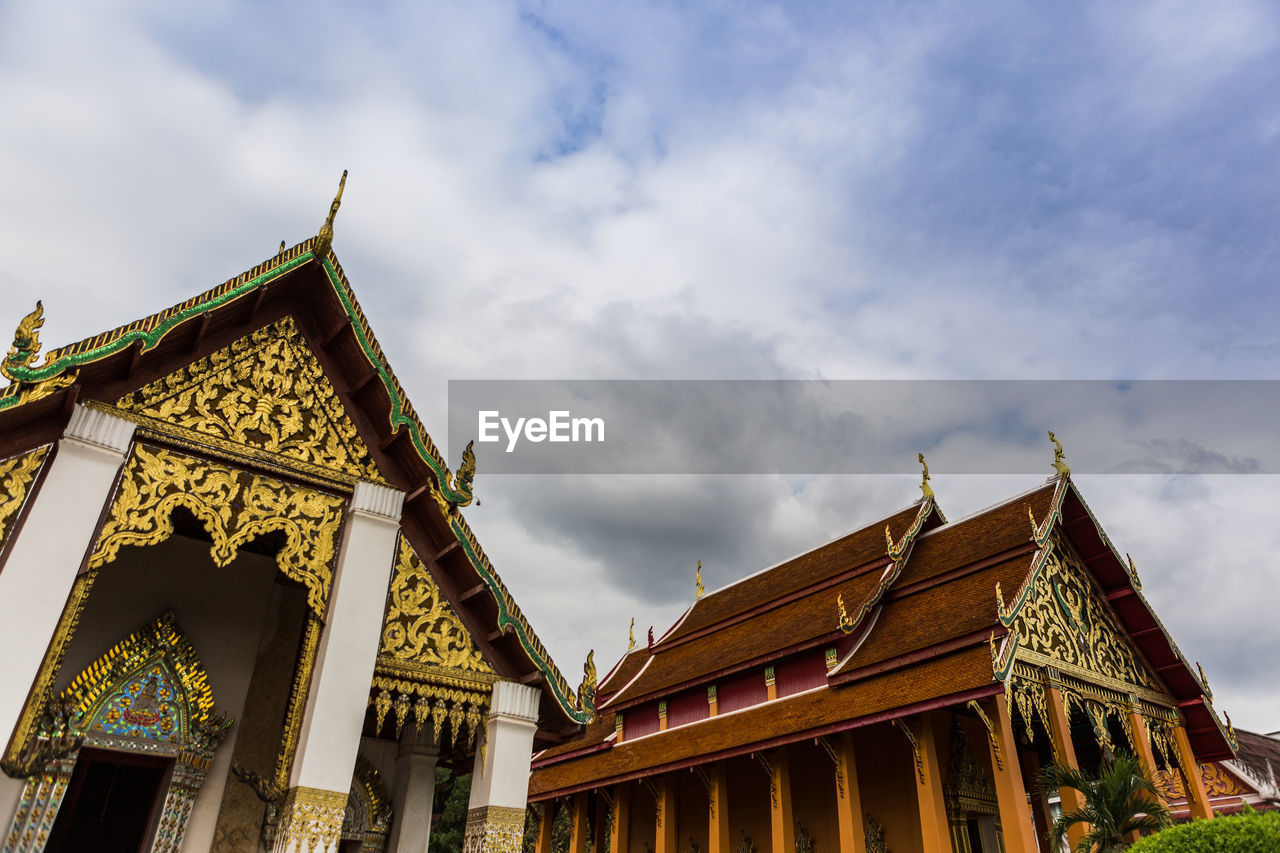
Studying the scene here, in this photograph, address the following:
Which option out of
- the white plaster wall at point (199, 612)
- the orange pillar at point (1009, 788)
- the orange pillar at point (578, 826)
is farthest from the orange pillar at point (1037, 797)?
the white plaster wall at point (199, 612)

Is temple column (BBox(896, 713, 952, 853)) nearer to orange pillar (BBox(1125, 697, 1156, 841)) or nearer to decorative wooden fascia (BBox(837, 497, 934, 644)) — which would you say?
decorative wooden fascia (BBox(837, 497, 934, 644))

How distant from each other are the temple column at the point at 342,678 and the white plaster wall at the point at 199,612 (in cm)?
181

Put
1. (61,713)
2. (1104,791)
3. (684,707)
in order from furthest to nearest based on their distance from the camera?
(684,707)
(1104,791)
(61,713)

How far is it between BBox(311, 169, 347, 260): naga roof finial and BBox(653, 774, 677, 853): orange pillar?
11.9 metres

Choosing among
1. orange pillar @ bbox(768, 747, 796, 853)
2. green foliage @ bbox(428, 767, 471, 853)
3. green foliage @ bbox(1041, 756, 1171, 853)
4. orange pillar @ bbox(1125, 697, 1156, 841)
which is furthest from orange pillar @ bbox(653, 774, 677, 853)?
orange pillar @ bbox(1125, 697, 1156, 841)

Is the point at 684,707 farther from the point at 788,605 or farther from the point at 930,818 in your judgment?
the point at 930,818

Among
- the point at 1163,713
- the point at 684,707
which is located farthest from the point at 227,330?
the point at 1163,713

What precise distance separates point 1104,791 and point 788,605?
8.47 metres

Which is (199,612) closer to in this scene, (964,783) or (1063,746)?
(1063,746)

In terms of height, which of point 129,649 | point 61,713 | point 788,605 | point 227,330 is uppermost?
point 788,605

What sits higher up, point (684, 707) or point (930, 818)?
point (684, 707)

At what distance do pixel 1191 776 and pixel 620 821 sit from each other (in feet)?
31.9

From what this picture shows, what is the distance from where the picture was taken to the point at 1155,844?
710cm

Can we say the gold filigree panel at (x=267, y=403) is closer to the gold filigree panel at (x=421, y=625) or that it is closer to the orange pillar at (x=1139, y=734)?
the gold filigree panel at (x=421, y=625)
